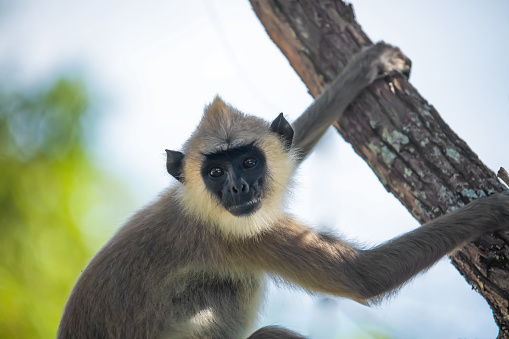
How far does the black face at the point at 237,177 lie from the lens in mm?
5699

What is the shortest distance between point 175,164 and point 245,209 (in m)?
1.03

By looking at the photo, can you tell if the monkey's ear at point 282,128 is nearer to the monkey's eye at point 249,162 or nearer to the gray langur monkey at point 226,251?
the gray langur monkey at point 226,251

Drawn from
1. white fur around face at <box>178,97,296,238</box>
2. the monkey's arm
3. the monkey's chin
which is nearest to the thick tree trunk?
the monkey's arm

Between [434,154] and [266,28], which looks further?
[266,28]

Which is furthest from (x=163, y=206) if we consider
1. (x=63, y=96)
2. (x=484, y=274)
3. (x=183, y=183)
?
(x=63, y=96)

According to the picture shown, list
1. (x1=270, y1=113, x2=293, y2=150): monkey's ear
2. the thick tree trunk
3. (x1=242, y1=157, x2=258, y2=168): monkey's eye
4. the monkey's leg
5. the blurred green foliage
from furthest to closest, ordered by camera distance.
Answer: the blurred green foliage, (x1=270, y1=113, x2=293, y2=150): monkey's ear, (x1=242, y1=157, x2=258, y2=168): monkey's eye, the thick tree trunk, the monkey's leg

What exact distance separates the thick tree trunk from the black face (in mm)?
1756

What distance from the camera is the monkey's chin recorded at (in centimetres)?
570

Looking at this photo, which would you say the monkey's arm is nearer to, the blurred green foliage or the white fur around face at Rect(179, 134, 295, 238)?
the white fur around face at Rect(179, 134, 295, 238)

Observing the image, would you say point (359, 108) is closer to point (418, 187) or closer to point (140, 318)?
point (418, 187)

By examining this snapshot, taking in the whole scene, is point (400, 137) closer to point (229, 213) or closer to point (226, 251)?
point (229, 213)

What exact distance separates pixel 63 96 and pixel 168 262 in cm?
868

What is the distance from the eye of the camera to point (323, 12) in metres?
7.82

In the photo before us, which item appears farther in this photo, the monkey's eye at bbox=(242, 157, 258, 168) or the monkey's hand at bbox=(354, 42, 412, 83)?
the monkey's hand at bbox=(354, 42, 412, 83)
